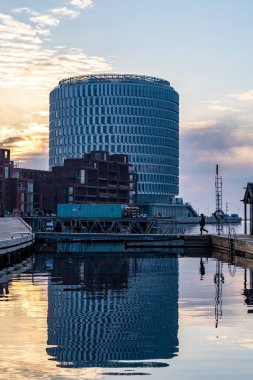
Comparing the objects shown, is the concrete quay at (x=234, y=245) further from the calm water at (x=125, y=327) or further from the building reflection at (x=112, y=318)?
the calm water at (x=125, y=327)

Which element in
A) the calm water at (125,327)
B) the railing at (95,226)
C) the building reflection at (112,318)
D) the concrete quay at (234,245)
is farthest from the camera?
the railing at (95,226)

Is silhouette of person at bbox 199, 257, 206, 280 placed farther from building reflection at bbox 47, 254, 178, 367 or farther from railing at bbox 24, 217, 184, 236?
railing at bbox 24, 217, 184, 236

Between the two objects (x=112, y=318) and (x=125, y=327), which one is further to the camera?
(x=112, y=318)

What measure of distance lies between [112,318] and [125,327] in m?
2.04

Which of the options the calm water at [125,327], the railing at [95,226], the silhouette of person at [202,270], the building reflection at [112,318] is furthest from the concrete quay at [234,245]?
the calm water at [125,327]

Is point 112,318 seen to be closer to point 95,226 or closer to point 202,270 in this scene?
point 202,270

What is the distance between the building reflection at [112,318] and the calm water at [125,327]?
0.03m

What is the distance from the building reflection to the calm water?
0.10ft

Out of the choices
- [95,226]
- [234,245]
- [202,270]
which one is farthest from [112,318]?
[95,226]

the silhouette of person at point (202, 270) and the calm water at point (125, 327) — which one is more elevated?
the silhouette of person at point (202, 270)

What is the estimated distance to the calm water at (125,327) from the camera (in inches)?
678

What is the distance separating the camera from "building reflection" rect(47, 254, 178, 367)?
18750mm

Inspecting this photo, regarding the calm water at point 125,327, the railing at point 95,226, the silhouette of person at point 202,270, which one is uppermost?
the railing at point 95,226

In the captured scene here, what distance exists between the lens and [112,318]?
83.0 ft
